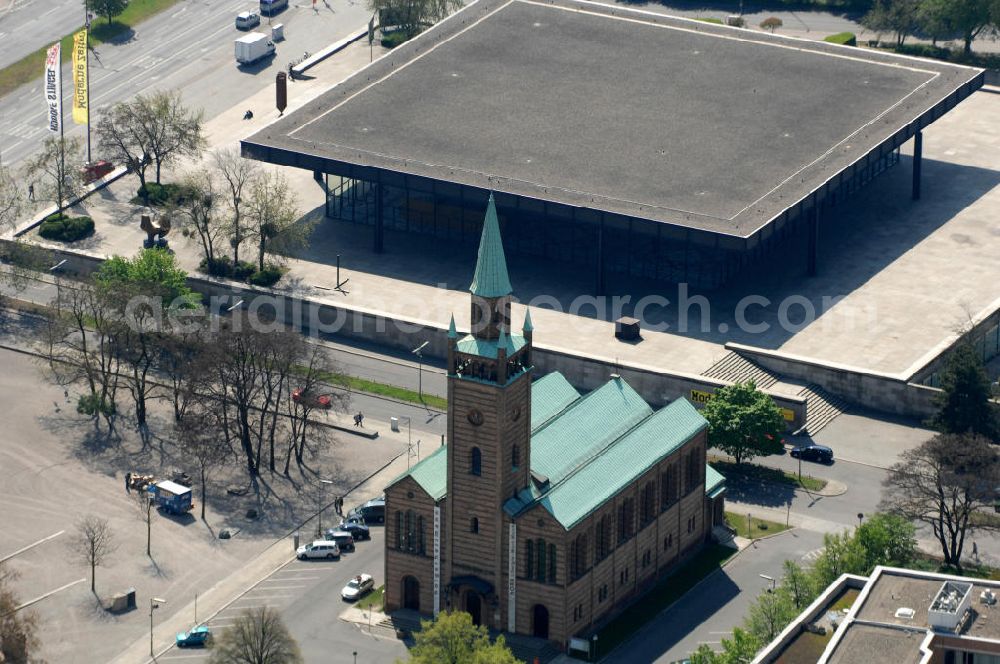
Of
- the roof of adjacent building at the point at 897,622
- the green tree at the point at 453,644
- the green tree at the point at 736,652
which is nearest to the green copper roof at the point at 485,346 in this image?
the green tree at the point at 453,644

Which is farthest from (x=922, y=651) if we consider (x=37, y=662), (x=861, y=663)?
(x=37, y=662)

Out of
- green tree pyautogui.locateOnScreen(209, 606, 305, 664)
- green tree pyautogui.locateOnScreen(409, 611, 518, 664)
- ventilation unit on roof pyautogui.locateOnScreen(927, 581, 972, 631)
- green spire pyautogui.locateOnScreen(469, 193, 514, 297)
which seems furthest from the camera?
green spire pyautogui.locateOnScreen(469, 193, 514, 297)

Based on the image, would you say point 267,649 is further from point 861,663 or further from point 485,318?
point 861,663

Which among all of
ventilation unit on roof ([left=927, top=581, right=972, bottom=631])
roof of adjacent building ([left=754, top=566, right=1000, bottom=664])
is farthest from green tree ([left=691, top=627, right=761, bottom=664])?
ventilation unit on roof ([left=927, top=581, right=972, bottom=631])

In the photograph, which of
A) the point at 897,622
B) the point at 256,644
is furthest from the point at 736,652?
the point at 256,644

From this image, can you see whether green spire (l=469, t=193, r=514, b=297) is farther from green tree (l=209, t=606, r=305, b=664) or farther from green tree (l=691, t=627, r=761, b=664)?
green tree (l=691, t=627, r=761, b=664)

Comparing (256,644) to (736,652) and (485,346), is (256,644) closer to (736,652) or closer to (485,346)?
(485,346)

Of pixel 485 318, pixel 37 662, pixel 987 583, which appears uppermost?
pixel 485 318

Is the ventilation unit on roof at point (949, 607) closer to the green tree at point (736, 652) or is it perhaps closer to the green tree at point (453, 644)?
the green tree at point (736, 652)
